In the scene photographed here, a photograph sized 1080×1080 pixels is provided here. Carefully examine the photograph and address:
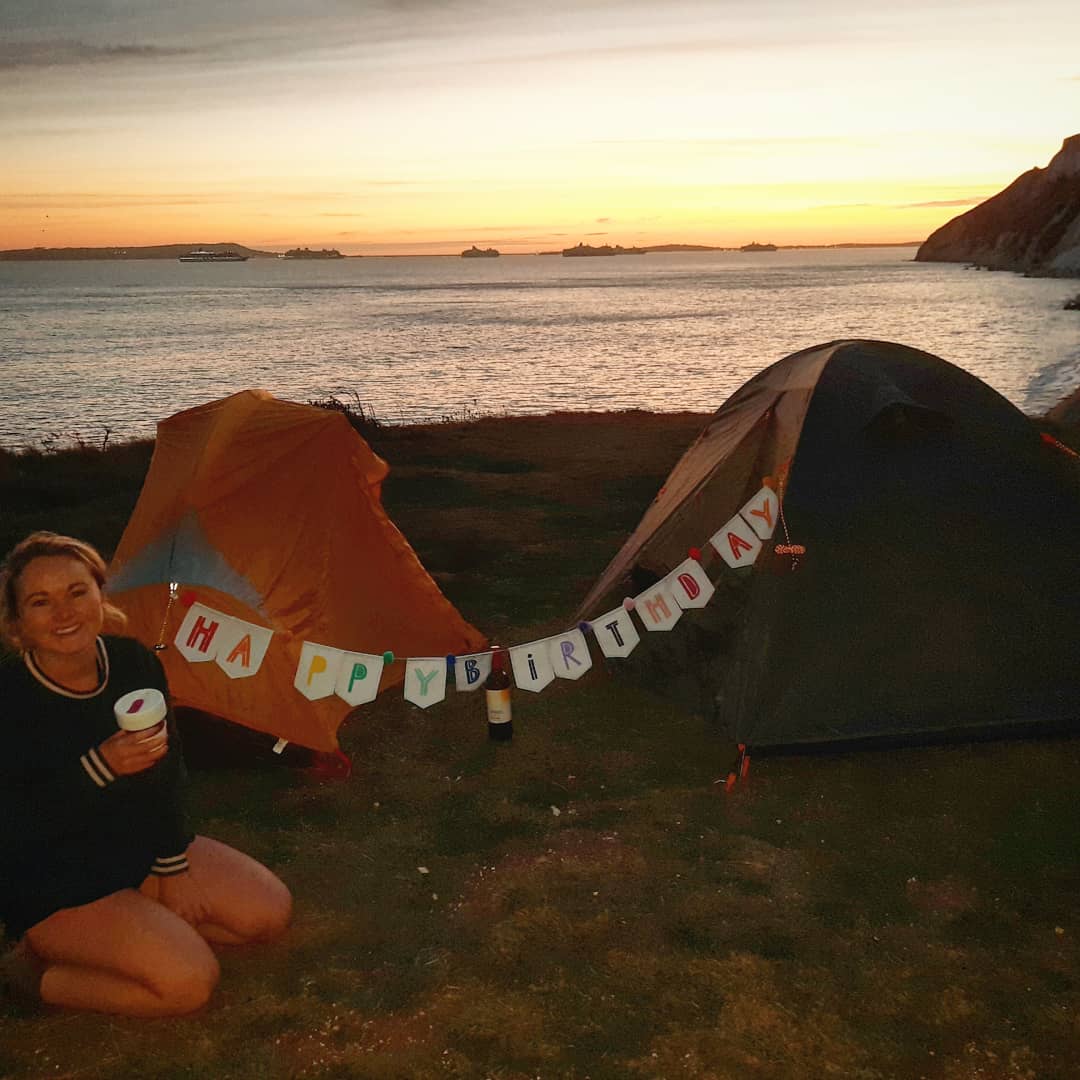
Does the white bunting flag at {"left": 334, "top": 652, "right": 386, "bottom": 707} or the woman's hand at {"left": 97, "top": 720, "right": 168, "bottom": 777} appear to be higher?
the woman's hand at {"left": 97, "top": 720, "right": 168, "bottom": 777}

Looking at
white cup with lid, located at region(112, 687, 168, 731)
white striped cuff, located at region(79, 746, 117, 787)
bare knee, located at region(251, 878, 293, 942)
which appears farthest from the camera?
bare knee, located at region(251, 878, 293, 942)

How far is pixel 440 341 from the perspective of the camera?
6731 centimetres

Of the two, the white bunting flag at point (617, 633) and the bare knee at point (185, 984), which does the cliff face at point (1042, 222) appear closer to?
the white bunting flag at point (617, 633)

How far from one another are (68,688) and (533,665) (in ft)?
10.3

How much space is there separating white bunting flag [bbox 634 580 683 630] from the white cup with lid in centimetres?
356

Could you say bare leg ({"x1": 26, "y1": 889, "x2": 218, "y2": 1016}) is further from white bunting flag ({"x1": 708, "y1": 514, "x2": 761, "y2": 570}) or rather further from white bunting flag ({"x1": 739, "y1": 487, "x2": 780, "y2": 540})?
white bunting flag ({"x1": 739, "y1": 487, "x2": 780, "y2": 540})

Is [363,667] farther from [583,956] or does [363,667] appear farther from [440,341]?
[440,341]

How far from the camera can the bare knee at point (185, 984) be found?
4.17 m

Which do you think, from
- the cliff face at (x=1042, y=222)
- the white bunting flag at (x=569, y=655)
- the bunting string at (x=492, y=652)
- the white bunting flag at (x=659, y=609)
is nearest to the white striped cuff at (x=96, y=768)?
the bunting string at (x=492, y=652)

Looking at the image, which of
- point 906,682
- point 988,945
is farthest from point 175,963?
point 906,682

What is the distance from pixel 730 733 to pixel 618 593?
7.49 ft

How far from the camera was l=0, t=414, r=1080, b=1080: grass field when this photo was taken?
4105 millimetres

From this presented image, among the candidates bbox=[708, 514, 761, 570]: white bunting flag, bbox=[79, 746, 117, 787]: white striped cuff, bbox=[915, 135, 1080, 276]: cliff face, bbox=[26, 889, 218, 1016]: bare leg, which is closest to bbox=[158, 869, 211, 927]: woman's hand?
bbox=[26, 889, 218, 1016]: bare leg

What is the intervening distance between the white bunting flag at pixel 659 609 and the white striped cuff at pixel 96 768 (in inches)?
145
